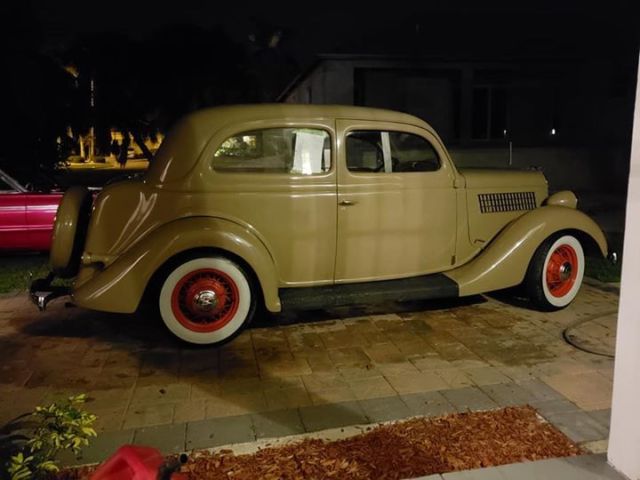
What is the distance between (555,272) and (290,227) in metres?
2.66

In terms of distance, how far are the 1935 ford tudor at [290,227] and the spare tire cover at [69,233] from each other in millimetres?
14

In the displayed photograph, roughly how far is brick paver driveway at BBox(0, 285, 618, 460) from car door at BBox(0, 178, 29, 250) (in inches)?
94.4

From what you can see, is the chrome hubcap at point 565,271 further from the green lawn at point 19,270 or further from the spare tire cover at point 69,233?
the green lawn at point 19,270

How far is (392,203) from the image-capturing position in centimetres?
514

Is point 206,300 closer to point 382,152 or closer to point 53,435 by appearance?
point 382,152

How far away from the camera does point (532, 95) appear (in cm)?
1772

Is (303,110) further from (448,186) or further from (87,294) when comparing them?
(87,294)

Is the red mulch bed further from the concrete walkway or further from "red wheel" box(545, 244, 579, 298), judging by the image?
"red wheel" box(545, 244, 579, 298)

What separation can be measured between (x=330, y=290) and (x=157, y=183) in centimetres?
171

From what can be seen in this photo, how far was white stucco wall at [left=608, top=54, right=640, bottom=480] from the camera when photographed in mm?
2316

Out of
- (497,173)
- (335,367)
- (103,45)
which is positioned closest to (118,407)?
(335,367)

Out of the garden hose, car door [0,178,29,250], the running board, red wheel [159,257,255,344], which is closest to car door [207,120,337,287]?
the running board

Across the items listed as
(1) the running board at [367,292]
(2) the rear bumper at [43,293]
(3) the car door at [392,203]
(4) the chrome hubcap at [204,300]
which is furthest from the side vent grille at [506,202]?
(2) the rear bumper at [43,293]

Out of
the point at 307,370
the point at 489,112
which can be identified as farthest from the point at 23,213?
the point at 489,112
